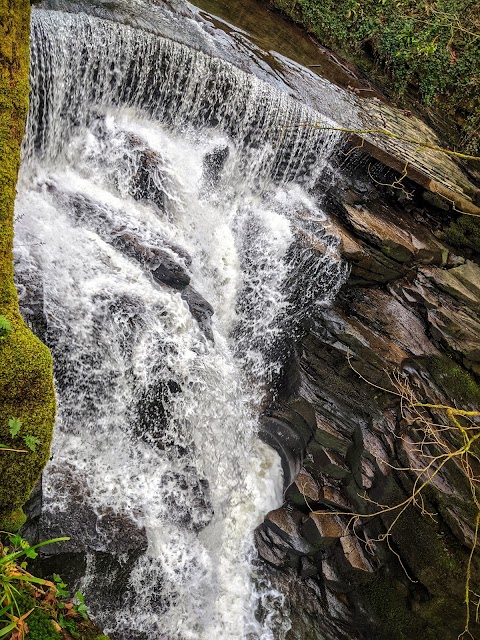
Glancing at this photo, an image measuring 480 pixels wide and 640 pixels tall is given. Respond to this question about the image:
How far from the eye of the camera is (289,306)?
21.5 ft

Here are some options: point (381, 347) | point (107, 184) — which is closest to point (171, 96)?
point (107, 184)

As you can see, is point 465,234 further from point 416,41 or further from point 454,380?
point 416,41

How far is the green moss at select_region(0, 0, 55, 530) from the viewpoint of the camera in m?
2.55

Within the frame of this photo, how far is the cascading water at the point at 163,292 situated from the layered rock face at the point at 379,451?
0.42 meters

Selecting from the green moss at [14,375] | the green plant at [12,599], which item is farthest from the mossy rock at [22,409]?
the green plant at [12,599]

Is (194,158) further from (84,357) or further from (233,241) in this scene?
(84,357)

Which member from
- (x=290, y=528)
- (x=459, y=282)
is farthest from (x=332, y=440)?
(x=459, y=282)

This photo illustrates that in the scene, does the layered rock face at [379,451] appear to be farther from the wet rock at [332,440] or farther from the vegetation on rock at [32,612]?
the vegetation on rock at [32,612]

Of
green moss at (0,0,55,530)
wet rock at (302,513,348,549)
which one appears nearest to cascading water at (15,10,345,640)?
wet rock at (302,513,348,549)

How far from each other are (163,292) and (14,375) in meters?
2.97

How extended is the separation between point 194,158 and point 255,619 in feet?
19.1

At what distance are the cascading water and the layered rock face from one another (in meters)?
0.42

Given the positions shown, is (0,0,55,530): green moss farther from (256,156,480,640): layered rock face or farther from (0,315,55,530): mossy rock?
(256,156,480,640): layered rock face

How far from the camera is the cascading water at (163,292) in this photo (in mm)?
4801
